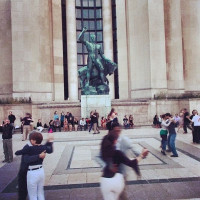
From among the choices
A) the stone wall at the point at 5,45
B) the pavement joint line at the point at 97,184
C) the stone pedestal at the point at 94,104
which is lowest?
the pavement joint line at the point at 97,184

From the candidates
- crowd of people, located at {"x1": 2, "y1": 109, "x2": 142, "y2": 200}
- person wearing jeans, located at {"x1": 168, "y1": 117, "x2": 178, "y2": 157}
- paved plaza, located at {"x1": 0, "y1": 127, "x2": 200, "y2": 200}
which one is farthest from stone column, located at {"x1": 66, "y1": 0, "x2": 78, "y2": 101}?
crowd of people, located at {"x1": 2, "y1": 109, "x2": 142, "y2": 200}

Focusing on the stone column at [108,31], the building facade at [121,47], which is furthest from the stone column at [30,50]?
the stone column at [108,31]

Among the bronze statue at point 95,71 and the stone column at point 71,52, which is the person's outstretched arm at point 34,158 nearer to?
the bronze statue at point 95,71

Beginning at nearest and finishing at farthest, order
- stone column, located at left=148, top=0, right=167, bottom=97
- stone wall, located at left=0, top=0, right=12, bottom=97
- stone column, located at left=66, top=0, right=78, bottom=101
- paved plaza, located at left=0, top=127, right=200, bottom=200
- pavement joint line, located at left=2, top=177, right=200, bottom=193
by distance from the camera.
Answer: paved plaza, located at left=0, top=127, right=200, bottom=200, pavement joint line, located at left=2, top=177, right=200, bottom=193, stone column, located at left=148, top=0, right=167, bottom=97, stone wall, located at left=0, top=0, right=12, bottom=97, stone column, located at left=66, top=0, right=78, bottom=101

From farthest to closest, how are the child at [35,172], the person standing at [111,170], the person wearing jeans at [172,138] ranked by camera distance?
1. the person wearing jeans at [172,138]
2. the child at [35,172]
3. the person standing at [111,170]

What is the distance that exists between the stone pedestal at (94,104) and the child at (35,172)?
17055mm

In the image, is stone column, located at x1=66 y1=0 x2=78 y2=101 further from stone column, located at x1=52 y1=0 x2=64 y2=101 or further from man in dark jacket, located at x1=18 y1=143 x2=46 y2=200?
man in dark jacket, located at x1=18 y1=143 x2=46 y2=200

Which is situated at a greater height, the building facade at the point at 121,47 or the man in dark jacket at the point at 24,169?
the building facade at the point at 121,47

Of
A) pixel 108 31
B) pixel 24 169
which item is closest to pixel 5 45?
pixel 108 31

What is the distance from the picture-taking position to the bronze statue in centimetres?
2150

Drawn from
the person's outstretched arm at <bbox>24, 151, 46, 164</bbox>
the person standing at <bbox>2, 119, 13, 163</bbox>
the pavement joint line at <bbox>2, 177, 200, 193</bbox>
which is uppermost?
the person's outstretched arm at <bbox>24, 151, 46, 164</bbox>

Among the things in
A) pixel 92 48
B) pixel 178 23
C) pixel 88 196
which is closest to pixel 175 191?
pixel 88 196

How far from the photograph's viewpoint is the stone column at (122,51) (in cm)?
3152

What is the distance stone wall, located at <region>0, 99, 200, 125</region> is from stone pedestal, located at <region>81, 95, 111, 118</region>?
1.06 meters
